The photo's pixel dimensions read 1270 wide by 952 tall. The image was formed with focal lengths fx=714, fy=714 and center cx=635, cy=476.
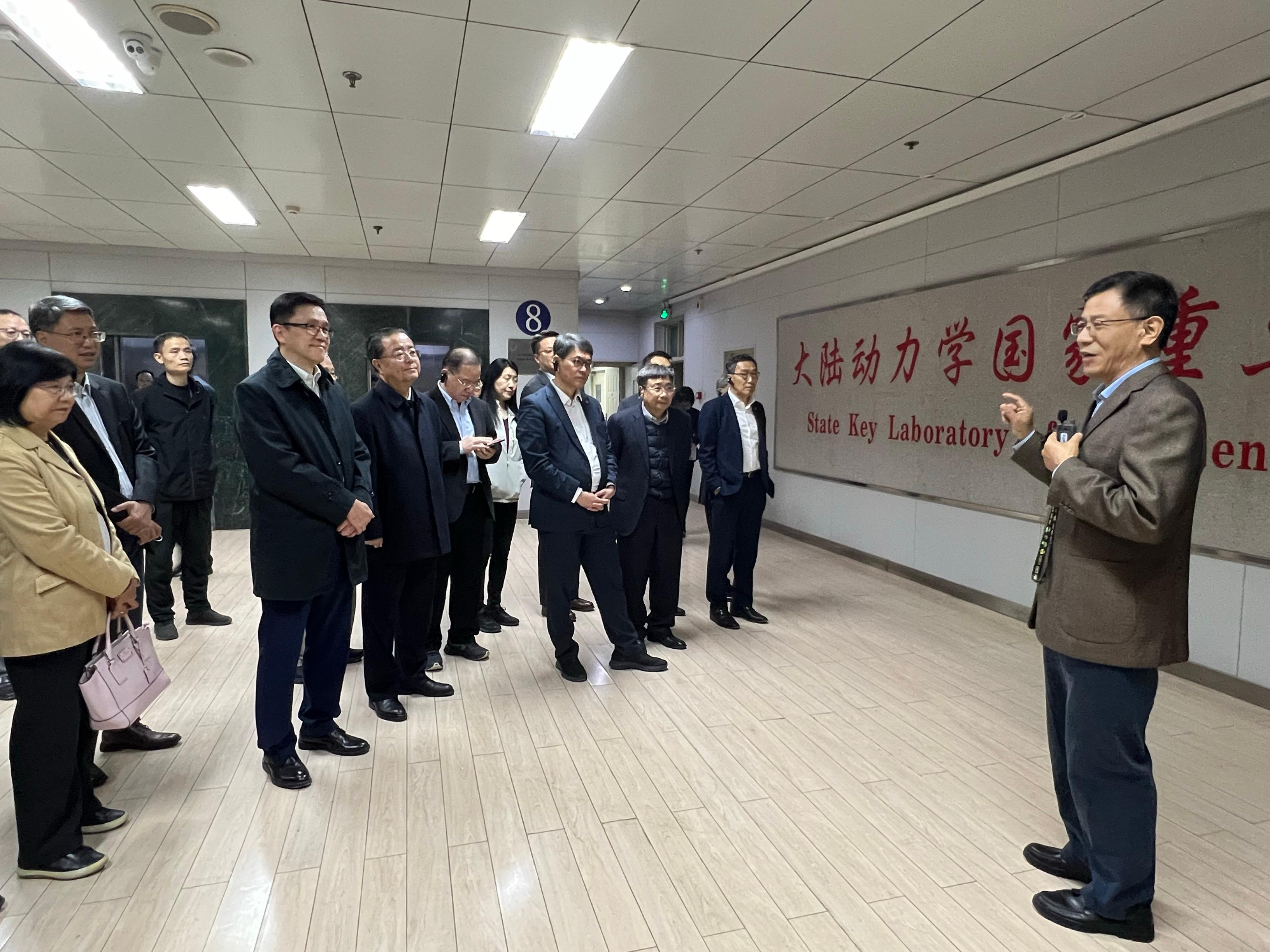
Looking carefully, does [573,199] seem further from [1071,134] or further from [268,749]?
[268,749]

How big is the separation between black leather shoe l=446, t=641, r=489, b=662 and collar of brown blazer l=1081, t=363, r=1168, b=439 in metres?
3.25

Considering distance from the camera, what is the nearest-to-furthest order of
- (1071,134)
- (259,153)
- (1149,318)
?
(1149,318) < (1071,134) < (259,153)

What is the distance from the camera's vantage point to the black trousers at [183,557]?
455 centimetres

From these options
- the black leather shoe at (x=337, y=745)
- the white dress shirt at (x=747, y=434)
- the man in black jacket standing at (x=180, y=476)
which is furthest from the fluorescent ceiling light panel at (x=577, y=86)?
the black leather shoe at (x=337, y=745)

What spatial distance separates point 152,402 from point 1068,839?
533 cm

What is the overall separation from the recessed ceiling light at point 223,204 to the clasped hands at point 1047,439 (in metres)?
5.64

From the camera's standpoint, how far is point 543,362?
438 centimetres

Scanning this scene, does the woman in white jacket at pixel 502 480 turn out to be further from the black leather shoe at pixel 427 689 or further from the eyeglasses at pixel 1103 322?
the eyeglasses at pixel 1103 322

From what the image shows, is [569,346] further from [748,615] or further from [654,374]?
[748,615]

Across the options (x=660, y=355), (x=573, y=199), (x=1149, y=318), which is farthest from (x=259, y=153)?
(x=1149, y=318)

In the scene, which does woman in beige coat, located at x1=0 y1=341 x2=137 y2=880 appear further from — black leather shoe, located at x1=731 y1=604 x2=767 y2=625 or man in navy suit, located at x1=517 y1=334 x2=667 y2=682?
black leather shoe, located at x1=731 y1=604 x2=767 y2=625

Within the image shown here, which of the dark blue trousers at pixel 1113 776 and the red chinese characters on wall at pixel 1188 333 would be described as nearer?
the dark blue trousers at pixel 1113 776

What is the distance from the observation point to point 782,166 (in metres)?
4.73

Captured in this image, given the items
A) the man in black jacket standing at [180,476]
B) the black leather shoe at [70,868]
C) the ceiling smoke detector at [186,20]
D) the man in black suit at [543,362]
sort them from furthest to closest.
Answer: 1. the man in black jacket standing at [180,476]
2. the man in black suit at [543,362]
3. the ceiling smoke detector at [186,20]
4. the black leather shoe at [70,868]
